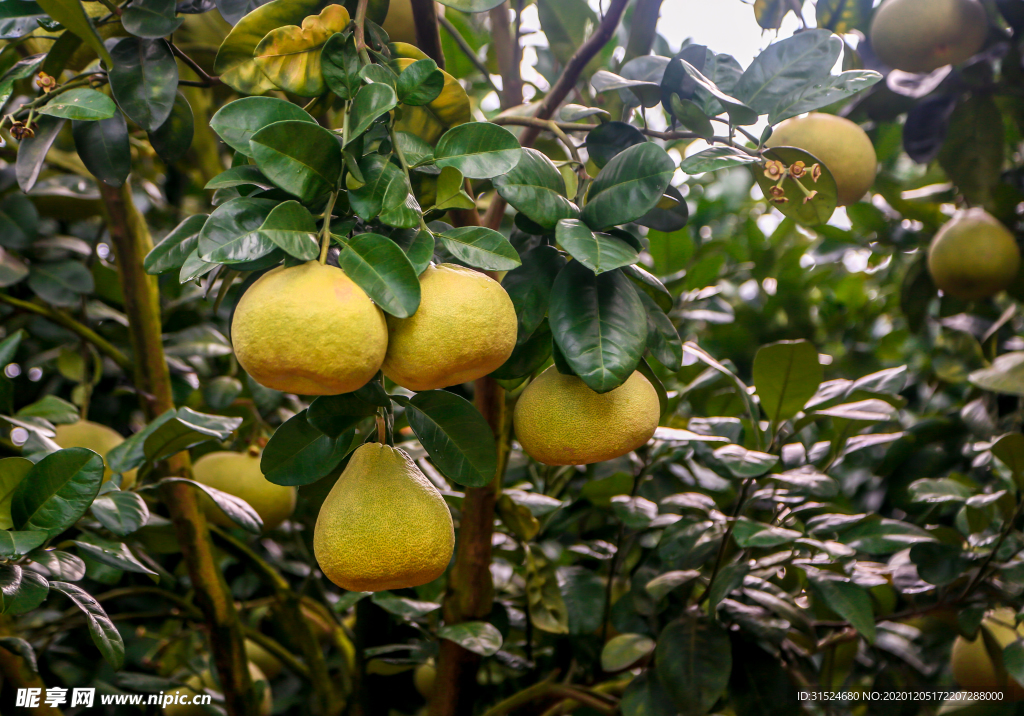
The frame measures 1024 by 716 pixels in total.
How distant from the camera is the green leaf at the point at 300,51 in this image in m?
0.58

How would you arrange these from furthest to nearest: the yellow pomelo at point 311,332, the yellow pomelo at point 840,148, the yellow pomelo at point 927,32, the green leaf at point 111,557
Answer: the yellow pomelo at point 927,32 → the yellow pomelo at point 840,148 → the green leaf at point 111,557 → the yellow pomelo at point 311,332

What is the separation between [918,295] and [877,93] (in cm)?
45

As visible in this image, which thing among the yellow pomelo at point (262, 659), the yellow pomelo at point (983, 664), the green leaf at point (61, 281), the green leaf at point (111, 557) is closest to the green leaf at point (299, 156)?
the green leaf at point (111, 557)

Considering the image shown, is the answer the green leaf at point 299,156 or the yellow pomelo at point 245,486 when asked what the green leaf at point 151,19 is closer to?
the green leaf at point 299,156

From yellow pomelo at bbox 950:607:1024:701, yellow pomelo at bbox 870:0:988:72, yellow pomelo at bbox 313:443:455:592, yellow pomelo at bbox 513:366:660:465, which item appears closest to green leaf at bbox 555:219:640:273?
yellow pomelo at bbox 513:366:660:465

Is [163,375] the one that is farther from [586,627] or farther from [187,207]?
[187,207]

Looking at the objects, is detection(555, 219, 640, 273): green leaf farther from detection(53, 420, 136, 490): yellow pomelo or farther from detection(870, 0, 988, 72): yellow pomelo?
detection(870, 0, 988, 72): yellow pomelo

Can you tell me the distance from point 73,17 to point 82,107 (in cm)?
7

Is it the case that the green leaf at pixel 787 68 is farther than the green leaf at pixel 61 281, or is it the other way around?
the green leaf at pixel 61 281

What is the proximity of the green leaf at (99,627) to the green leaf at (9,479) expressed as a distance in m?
0.09

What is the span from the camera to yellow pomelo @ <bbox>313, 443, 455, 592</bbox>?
55cm

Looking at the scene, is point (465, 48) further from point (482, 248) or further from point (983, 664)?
point (983, 664)

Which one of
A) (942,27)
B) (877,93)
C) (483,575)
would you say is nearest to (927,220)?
(877,93)

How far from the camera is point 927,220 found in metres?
1.61
